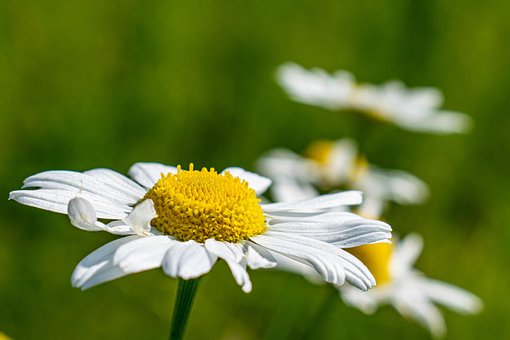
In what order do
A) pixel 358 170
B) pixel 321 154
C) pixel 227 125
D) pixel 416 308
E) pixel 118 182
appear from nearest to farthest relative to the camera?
pixel 118 182, pixel 416 308, pixel 358 170, pixel 321 154, pixel 227 125

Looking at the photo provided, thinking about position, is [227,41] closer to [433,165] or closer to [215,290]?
[433,165]

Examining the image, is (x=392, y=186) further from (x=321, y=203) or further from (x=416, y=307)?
(x=321, y=203)

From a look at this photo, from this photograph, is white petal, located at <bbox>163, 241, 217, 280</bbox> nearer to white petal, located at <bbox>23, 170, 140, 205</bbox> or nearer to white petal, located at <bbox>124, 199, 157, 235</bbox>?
white petal, located at <bbox>124, 199, 157, 235</bbox>

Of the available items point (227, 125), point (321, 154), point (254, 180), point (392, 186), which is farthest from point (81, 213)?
point (227, 125)

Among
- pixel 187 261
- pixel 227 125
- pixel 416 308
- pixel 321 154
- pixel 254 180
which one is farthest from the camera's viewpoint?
pixel 227 125

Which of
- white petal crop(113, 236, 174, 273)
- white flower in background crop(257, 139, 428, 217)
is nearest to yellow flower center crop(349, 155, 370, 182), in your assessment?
white flower in background crop(257, 139, 428, 217)

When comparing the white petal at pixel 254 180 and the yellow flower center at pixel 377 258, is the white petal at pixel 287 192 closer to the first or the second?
the yellow flower center at pixel 377 258

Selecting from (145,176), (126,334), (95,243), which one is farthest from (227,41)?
(145,176)
